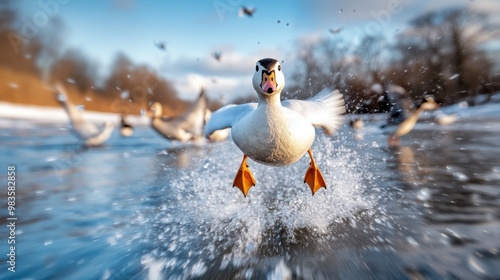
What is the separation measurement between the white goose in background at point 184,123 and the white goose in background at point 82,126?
1156 millimetres

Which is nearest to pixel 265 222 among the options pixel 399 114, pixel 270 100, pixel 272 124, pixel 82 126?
pixel 272 124

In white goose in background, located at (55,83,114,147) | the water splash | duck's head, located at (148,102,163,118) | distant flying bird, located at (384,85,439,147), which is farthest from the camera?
duck's head, located at (148,102,163,118)

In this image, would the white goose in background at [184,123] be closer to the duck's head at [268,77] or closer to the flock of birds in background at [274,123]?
the flock of birds in background at [274,123]

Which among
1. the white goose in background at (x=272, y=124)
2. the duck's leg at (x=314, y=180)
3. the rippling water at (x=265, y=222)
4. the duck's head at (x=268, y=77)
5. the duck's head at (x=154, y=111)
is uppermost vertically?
the duck's head at (x=154, y=111)

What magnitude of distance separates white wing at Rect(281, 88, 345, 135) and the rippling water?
0.78m

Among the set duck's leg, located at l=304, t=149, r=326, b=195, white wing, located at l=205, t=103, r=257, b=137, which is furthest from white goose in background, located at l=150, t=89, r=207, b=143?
duck's leg, located at l=304, t=149, r=326, b=195

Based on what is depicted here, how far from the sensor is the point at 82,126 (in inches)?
300

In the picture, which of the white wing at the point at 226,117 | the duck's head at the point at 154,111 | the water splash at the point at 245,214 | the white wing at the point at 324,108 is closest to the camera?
the water splash at the point at 245,214

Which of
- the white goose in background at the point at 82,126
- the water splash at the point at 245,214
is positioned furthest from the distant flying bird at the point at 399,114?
the white goose in background at the point at 82,126

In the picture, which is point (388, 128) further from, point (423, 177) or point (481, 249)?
→ point (481, 249)

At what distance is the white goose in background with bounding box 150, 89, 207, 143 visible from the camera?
7.97 metres

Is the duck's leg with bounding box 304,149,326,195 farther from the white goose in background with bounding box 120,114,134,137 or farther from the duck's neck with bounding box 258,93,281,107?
the white goose in background with bounding box 120,114,134,137

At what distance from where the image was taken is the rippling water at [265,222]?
2.08 meters

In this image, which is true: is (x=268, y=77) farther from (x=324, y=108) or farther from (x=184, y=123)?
(x=184, y=123)
